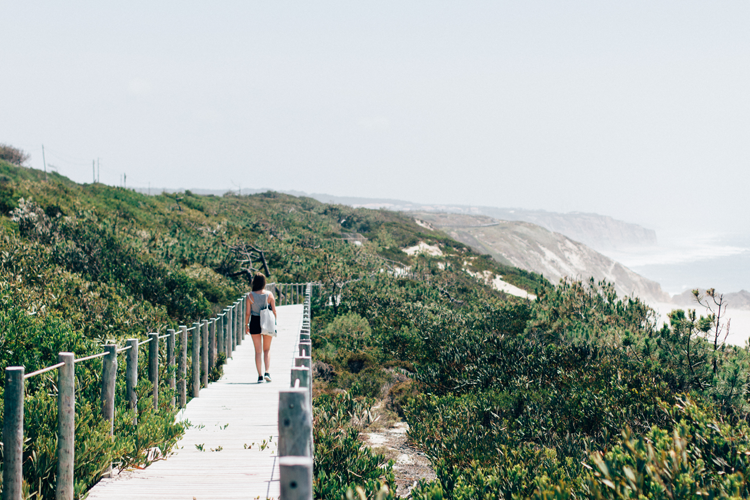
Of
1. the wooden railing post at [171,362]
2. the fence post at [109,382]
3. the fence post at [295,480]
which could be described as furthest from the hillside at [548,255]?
the fence post at [295,480]

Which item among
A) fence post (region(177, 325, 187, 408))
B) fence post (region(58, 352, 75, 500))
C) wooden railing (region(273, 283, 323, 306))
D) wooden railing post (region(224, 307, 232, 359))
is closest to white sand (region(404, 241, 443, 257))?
wooden railing (region(273, 283, 323, 306))

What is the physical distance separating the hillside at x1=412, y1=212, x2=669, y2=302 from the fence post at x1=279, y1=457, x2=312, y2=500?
73233 mm

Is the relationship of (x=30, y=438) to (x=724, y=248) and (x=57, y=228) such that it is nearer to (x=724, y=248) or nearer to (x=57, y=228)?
(x=57, y=228)

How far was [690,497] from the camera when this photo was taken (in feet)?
10.6

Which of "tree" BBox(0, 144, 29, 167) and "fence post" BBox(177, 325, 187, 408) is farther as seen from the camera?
"tree" BBox(0, 144, 29, 167)

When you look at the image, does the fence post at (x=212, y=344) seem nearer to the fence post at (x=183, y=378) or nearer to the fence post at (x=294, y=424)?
the fence post at (x=183, y=378)

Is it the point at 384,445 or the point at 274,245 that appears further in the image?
the point at 274,245

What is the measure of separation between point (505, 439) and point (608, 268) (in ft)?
319

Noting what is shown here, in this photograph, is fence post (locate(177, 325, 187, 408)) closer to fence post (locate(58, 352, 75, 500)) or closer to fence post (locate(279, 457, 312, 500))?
fence post (locate(58, 352, 75, 500))

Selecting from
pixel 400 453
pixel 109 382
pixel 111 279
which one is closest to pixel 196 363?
pixel 109 382

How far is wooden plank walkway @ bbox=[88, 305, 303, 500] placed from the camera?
4.42m

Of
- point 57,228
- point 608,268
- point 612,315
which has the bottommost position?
point 608,268

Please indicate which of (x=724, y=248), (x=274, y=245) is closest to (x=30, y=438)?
(x=274, y=245)

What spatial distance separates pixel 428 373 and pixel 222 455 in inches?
205
